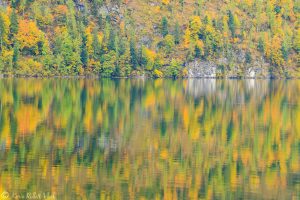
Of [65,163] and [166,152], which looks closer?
[65,163]

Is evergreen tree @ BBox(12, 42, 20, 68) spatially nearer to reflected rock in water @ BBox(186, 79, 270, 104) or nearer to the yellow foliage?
the yellow foliage

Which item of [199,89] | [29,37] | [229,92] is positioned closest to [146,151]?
[229,92]

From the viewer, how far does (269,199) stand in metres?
36.8

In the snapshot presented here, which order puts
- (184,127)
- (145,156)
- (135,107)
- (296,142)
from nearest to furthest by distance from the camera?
(145,156), (296,142), (184,127), (135,107)

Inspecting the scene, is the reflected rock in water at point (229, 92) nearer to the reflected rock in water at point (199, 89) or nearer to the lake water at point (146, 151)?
the reflected rock in water at point (199, 89)

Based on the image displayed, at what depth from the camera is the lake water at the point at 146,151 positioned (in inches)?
1518

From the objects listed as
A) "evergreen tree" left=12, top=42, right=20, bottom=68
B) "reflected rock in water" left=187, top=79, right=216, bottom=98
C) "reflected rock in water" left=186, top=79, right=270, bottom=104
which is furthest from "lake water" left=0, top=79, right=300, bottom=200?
"evergreen tree" left=12, top=42, right=20, bottom=68

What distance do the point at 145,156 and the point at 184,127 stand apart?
62.7 feet

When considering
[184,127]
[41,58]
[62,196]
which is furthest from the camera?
[41,58]

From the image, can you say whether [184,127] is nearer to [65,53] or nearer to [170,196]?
[170,196]

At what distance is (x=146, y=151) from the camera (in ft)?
168

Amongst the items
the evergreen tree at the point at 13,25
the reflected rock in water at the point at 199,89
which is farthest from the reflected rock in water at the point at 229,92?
the evergreen tree at the point at 13,25

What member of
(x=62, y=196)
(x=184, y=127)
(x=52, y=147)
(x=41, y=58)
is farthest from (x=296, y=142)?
(x=41, y=58)

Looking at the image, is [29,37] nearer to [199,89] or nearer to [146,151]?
[199,89]
